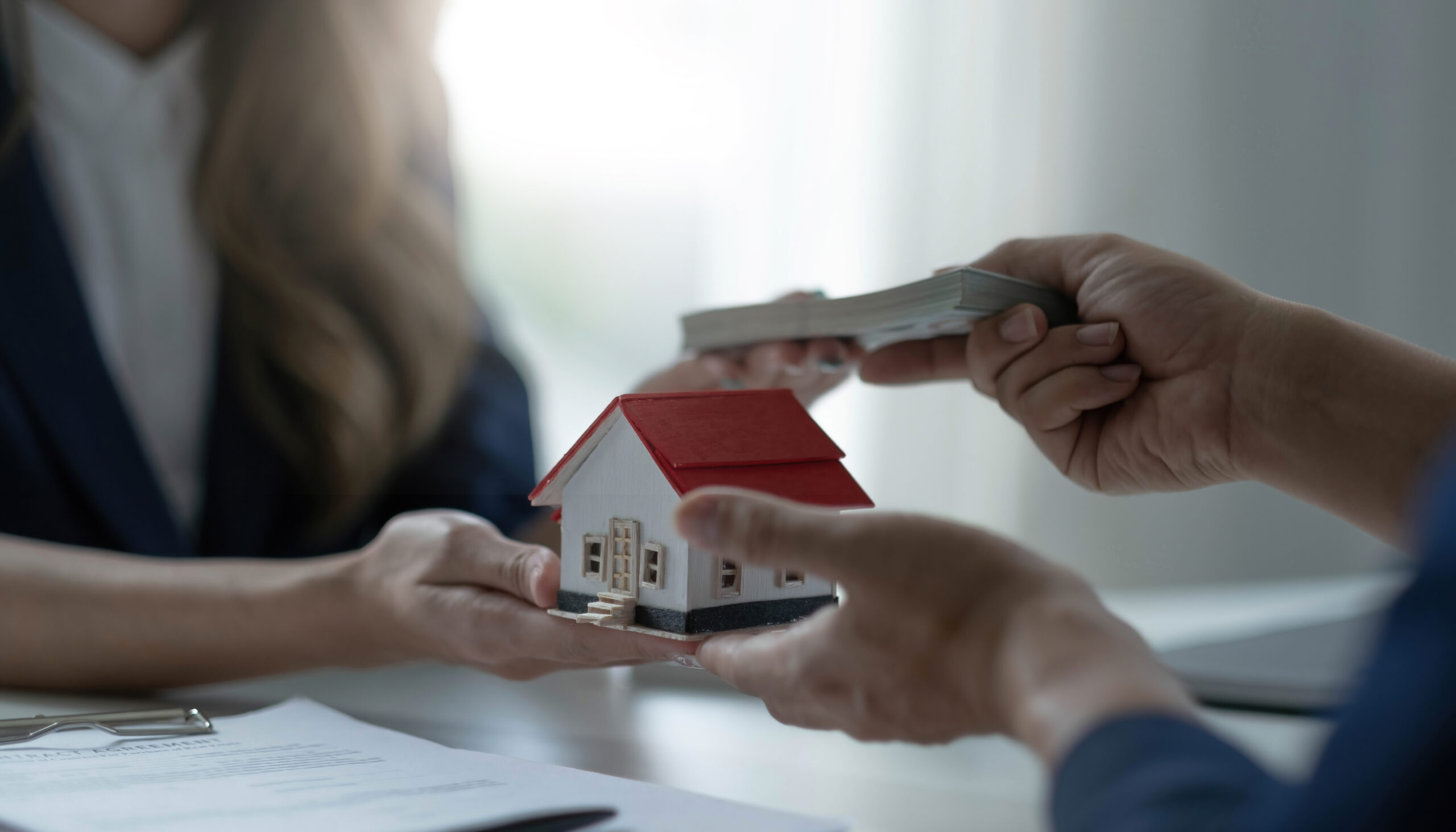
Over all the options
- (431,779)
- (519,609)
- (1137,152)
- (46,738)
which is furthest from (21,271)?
(1137,152)

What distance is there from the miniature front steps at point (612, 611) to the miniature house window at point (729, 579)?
3.3 inches

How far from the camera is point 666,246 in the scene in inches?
97.6

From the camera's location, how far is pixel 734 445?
3.03ft

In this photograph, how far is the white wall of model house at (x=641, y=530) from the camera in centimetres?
88

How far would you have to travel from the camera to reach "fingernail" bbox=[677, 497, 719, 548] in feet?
2.16

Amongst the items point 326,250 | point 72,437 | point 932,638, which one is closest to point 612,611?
point 932,638

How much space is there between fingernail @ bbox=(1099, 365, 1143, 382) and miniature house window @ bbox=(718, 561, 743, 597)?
0.52 m

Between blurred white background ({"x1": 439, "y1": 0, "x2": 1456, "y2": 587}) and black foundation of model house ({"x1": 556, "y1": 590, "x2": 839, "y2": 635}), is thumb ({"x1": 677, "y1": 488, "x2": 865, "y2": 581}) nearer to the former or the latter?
black foundation of model house ({"x1": 556, "y1": 590, "x2": 839, "y2": 635})

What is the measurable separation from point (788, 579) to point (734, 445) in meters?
0.15

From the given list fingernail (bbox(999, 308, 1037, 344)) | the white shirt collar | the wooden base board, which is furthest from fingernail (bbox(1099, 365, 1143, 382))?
the white shirt collar

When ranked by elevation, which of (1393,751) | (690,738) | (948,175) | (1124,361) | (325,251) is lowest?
(690,738)

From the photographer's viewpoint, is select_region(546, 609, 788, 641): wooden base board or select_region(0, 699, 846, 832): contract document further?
select_region(546, 609, 788, 641): wooden base board

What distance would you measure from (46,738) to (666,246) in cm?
179

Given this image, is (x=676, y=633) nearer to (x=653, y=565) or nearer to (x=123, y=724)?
(x=653, y=565)
